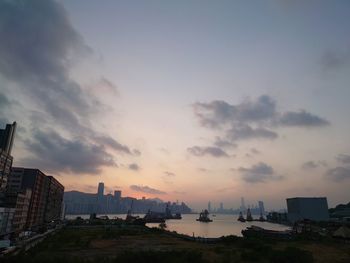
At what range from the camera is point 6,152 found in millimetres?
94750

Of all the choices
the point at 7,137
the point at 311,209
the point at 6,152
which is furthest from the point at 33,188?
the point at 311,209

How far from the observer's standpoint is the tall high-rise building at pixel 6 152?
296 ft

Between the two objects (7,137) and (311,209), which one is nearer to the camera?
(7,137)

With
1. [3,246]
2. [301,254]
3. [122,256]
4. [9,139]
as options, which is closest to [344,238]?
[301,254]

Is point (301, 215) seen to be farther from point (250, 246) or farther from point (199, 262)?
point (199, 262)

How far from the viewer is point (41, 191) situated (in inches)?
4619

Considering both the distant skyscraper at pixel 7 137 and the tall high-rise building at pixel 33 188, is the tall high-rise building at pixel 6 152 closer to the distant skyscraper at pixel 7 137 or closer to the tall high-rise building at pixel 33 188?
the distant skyscraper at pixel 7 137

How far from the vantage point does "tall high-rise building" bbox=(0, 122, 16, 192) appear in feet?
296

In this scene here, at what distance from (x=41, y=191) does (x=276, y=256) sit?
10852 centimetres

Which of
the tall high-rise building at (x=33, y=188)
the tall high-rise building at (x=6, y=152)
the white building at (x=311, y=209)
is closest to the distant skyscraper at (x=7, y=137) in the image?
the tall high-rise building at (x=6, y=152)

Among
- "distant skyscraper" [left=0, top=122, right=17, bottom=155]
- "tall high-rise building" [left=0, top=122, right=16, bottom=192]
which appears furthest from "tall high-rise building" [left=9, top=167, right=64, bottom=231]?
"distant skyscraper" [left=0, top=122, right=17, bottom=155]

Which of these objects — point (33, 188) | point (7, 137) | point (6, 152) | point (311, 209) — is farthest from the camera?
point (311, 209)

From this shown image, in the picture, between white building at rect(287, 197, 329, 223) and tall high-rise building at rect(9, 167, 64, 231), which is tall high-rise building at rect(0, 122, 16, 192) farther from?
white building at rect(287, 197, 329, 223)

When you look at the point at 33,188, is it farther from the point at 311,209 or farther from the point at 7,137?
the point at 311,209
